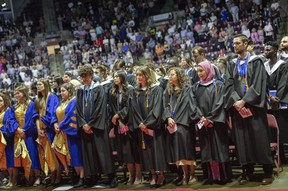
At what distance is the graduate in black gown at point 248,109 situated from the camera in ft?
20.4

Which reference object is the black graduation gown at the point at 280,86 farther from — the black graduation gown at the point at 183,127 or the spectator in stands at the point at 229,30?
the spectator in stands at the point at 229,30

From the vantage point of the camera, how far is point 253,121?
6.26m

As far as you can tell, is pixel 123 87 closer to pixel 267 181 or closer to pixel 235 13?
pixel 267 181

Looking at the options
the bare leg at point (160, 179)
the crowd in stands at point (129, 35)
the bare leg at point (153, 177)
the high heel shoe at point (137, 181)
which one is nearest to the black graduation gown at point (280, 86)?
the bare leg at point (160, 179)

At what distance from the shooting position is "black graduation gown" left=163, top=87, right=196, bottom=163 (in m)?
6.70

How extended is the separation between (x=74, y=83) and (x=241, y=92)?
3.26 m

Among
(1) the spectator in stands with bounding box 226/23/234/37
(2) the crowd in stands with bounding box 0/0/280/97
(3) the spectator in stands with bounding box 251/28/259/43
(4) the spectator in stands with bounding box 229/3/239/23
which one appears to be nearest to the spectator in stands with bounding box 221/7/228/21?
(2) the crowd in stands with bounding box 0/0/280/97

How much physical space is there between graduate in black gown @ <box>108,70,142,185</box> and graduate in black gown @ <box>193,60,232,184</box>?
1104mm

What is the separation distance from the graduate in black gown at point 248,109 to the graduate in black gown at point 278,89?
76 cm

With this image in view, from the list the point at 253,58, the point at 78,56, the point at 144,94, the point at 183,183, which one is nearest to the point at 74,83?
the point at 144,94

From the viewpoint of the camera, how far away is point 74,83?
8.39 meters

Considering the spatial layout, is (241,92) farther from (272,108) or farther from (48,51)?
(48,51)

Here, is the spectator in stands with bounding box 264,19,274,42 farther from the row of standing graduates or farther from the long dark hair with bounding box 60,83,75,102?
the long dark hair with bounding box 60,83,75,102

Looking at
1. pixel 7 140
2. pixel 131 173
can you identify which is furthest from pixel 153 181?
pixel 7 140
